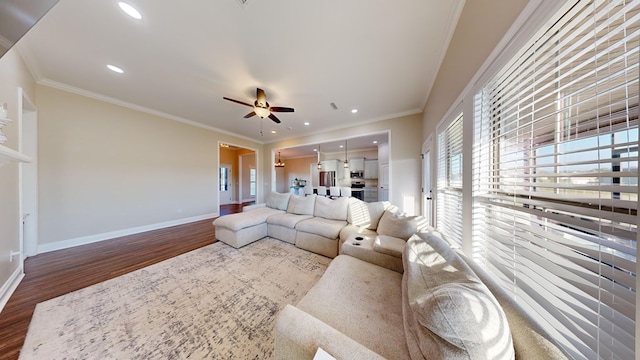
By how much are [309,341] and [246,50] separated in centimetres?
287

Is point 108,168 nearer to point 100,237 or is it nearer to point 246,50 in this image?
point 100,237

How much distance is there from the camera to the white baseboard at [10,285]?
→ 70.0 inches

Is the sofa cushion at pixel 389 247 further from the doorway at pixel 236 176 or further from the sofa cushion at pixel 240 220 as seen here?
the doorway at pixel 236 176

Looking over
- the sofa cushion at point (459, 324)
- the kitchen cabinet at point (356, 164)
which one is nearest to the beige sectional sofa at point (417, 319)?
the sofa cushion at point (459, 324)

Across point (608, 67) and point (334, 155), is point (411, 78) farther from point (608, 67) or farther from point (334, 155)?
point (334, 155)

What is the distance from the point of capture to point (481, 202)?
51.1 inches

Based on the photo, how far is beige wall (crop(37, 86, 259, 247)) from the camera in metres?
3.00

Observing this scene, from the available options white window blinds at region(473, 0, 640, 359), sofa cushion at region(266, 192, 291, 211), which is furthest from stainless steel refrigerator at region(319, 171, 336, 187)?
white window blinds at region(473, 0, 640, 359)

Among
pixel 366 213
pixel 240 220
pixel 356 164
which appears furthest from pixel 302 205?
pixel 356 164

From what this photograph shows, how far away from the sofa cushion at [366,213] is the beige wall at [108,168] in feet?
14.8

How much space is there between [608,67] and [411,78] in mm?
2523

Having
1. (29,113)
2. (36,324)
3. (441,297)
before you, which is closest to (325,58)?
(441,297)

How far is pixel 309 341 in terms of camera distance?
0.81m

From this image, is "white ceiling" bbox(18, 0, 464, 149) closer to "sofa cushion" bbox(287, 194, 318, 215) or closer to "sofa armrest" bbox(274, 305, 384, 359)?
"sofa cushion" bbox(287, 194, 318, 215)
